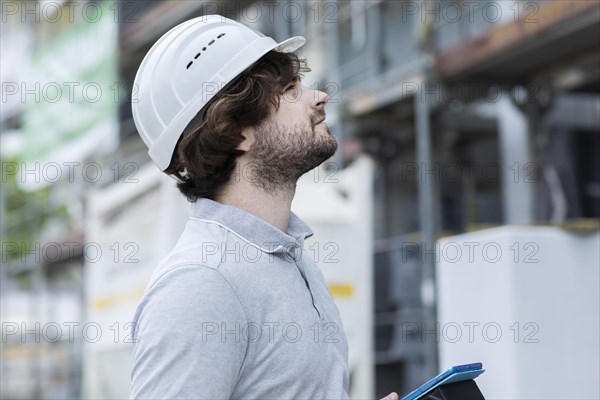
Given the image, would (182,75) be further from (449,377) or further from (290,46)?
(449,377)

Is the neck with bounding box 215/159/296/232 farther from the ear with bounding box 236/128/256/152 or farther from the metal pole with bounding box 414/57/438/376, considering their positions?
the metal pole with bounding box 414/57/438/376

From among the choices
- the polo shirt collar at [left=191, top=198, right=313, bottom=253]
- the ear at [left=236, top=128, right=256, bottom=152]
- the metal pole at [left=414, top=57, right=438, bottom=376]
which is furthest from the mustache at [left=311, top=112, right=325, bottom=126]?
the metal pole at [left=414, top=57, right=438, bottom=376]

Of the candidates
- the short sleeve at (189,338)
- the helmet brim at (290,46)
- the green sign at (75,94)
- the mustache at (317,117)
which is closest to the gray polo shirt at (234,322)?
the short sleeve at (189,338)

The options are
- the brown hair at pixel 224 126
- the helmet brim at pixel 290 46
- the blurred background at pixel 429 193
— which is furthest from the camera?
the blurred background at pixel 429 193

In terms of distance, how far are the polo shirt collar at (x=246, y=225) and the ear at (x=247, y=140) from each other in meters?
0.12

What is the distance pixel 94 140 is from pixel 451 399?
7870 millimetres

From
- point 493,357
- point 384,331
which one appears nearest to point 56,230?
point 384,331

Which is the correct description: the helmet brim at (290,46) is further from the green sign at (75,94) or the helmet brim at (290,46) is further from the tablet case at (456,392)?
the green sign at (75,94)

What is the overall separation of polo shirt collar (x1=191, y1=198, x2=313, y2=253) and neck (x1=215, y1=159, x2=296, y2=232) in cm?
3

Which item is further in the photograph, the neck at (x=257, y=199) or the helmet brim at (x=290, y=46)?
the helmet brim at (x=290, y=46)

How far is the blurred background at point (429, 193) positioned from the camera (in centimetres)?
260

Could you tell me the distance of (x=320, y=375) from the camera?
1696mm

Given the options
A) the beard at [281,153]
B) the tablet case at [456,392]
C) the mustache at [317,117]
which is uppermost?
the mustache at [317,117]

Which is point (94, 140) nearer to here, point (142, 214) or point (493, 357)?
point (142, 214)
